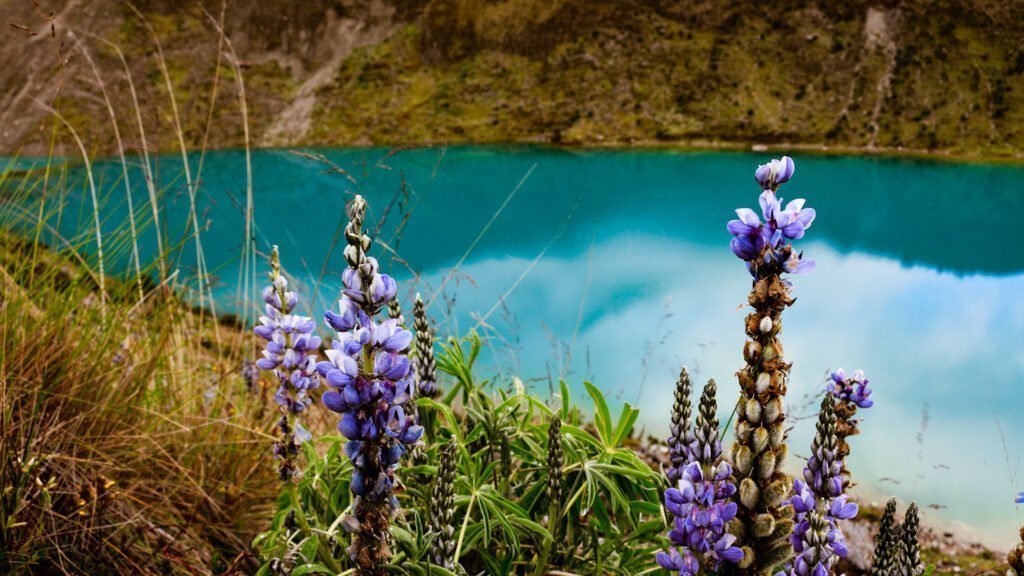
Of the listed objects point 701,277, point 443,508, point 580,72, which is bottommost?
point 443,508

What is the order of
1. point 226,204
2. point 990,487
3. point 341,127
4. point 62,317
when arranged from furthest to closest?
point 341,127, point 226,204, point 990,487, point 62,317

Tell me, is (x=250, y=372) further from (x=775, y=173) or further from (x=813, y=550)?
(x=775, y=173)

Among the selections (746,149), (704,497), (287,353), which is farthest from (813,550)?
(746,149)

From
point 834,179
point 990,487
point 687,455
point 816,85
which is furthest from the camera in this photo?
point 816,85

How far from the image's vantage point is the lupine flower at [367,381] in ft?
4.62

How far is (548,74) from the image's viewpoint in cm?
6675

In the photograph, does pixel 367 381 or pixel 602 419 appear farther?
pixel 602 419

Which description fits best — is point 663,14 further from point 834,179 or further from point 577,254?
point 577,254

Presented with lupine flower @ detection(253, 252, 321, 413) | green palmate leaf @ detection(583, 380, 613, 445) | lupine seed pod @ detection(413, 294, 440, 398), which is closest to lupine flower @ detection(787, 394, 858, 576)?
green palmate leaf @ detection(583, 380, 613, 445)

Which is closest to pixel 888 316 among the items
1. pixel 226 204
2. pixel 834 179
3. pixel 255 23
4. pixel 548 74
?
pixel 834 179

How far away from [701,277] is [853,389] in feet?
67.5

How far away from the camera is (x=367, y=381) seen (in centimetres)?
144

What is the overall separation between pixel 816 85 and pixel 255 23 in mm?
58423

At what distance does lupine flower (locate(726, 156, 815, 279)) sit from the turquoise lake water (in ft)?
5.68
